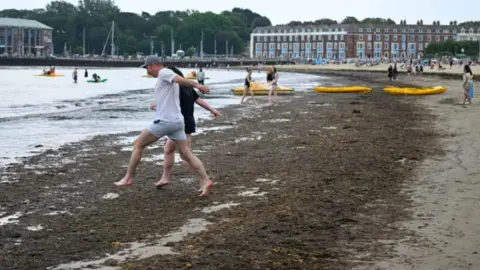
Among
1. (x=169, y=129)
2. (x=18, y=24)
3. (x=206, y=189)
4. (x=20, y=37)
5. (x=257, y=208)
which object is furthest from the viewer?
(x=18, y=24)

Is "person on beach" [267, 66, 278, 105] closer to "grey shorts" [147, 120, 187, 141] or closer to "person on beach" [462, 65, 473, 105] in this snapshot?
"person on beach" [462, 65, 473, 105]

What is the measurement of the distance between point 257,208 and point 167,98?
176 cm

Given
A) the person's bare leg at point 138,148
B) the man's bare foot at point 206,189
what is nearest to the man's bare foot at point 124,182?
the person's bare leg at point 138,148

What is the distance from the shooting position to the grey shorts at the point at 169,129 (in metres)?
9.72

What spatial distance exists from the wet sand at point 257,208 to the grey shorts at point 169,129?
2.57 ft

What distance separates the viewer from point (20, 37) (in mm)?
195000

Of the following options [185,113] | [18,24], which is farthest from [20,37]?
[185,113]

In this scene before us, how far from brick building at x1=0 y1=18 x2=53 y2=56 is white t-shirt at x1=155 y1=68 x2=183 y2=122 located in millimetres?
189931

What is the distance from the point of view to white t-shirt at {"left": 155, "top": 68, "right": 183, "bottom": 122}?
376 inches

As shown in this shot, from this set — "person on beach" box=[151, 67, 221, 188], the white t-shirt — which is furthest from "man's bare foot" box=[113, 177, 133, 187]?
the white t-shirt

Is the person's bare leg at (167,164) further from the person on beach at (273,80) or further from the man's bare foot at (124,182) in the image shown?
the person on beach at (273,80)

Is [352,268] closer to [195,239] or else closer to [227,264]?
[227,264]

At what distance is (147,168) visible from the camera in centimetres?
1270

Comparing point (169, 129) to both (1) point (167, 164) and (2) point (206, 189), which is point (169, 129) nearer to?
(2) point (206, 189)
